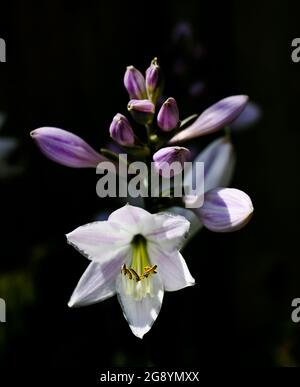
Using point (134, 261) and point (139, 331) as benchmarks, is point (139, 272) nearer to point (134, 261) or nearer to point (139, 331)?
point (134, 261)

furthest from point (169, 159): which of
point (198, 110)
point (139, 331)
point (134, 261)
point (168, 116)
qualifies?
point (198, 110)

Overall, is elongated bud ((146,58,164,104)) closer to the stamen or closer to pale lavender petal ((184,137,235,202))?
pale lavender petal ((184,137,235,202))

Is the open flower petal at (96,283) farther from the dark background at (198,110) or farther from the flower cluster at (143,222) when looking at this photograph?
the dark background at (198,110)

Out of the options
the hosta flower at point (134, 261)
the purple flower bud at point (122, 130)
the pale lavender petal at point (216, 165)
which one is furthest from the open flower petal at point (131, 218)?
the pale lavender petal at point (216, 165)

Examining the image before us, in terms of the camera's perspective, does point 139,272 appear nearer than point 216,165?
Yes

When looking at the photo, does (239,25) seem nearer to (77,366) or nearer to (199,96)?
(199,96)
